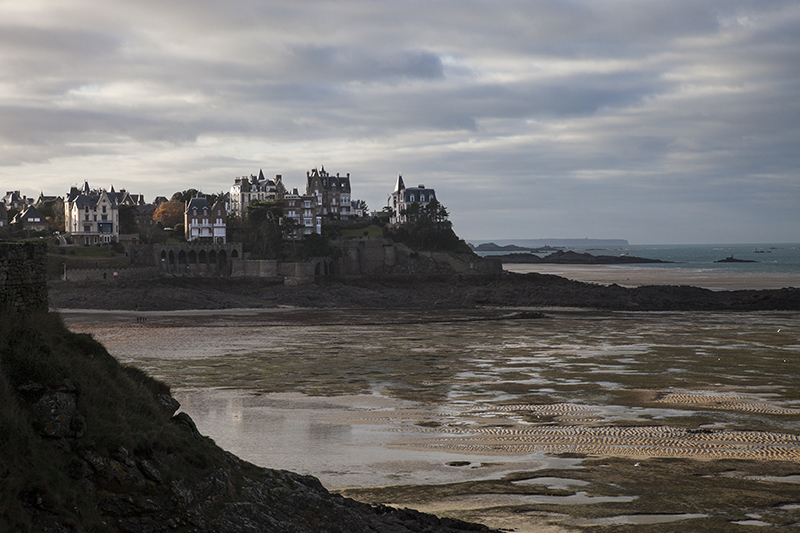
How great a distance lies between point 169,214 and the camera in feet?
289

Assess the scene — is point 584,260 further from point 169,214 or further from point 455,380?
point 455,380

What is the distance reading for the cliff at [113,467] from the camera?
760 centimetres

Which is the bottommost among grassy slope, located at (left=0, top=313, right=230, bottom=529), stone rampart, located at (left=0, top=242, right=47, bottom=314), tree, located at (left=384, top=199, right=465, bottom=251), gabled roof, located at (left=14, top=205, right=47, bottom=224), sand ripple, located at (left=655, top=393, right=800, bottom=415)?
sand ripple, located at (left=655, top=393, right=800, bottom=415)

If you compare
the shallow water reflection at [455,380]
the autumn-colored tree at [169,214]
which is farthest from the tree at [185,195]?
the shallow water reflection at [455,380]

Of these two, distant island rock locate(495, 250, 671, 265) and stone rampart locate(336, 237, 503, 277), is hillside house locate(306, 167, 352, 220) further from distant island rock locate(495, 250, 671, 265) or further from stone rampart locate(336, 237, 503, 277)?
distant island rock locate(495, 250, 671, 265)

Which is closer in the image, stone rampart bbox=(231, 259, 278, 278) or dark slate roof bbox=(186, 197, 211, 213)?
stone rampart bbox=(231, 259, 278, 278)

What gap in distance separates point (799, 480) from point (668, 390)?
915 cm

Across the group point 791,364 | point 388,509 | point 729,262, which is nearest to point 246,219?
point 791,364

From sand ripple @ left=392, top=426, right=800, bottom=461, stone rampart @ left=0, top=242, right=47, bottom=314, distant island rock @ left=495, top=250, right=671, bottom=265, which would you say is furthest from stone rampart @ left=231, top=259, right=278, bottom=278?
distant island rock @ left=495, top=250, right=671, bottom=265

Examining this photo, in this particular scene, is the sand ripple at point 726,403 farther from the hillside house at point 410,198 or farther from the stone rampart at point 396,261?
the hillside house at point 410,198

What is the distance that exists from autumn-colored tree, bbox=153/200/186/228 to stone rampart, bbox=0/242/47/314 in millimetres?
78820

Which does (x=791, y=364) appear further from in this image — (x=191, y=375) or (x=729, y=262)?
(x=729, y=262)

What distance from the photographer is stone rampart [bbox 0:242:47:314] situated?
1009cm

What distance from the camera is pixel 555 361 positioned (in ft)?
94.6
